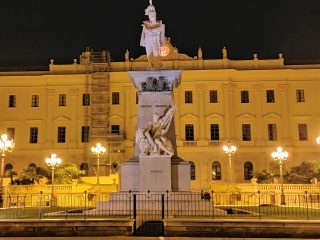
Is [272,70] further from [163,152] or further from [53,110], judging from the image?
[163,152]

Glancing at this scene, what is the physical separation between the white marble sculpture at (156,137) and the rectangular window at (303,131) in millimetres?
38485

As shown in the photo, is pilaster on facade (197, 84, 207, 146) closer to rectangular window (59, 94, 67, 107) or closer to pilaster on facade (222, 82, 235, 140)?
pilaster on facade (222, 82, 235, 140)

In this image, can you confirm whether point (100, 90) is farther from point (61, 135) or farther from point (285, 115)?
point (285, 115)

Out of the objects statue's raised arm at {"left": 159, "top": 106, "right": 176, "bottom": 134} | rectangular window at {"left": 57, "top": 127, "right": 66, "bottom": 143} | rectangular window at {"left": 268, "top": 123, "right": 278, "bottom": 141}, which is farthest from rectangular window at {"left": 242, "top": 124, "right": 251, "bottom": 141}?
statue's raised arm at {"left": 159, "top": 106, "right": 176, "bottom": 134}

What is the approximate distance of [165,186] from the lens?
16.2 meters

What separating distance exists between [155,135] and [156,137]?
0.29 ft

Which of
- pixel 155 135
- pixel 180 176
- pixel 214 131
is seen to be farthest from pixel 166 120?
pixel 214 131

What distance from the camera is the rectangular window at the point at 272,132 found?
5184 centimetres

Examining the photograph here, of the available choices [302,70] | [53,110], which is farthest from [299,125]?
[53,110]

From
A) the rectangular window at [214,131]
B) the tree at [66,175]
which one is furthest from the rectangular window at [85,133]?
the rectangular window at [214,131]

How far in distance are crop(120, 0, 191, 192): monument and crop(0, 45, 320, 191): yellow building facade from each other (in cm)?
3310

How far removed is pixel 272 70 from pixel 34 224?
44391 mm

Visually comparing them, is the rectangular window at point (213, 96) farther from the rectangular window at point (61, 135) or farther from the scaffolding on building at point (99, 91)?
the rectangular window at point (61, 135)

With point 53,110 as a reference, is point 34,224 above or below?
below
